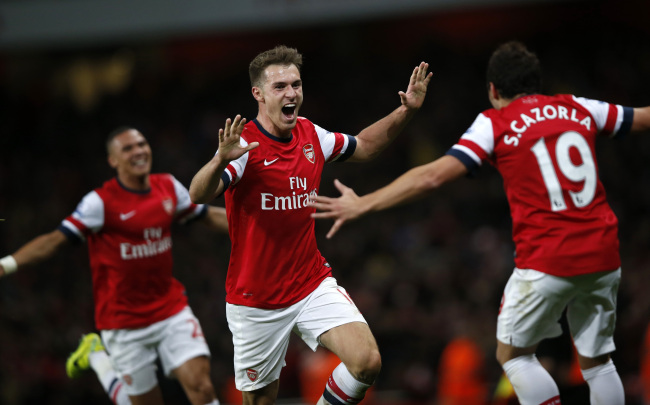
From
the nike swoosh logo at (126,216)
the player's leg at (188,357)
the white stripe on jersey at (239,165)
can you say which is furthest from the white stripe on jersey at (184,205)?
the white stripe on jersey at (239,165)

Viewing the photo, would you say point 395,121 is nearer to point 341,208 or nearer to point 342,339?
point 341,208

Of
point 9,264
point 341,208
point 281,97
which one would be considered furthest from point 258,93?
point 9,264

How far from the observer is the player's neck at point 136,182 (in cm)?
704

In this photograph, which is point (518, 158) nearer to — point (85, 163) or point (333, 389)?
point (333, 389)

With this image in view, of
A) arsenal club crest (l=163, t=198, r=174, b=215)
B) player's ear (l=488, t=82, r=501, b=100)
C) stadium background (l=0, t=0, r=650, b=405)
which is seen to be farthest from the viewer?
stadium background (l=0, t=0, r=650, b=405)

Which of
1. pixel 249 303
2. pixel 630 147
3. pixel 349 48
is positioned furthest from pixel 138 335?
pixel 349 48

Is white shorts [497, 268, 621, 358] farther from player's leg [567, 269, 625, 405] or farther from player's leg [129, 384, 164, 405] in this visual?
player's leg [129, 384, 164, 405]

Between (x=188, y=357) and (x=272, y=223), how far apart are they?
6.68ft

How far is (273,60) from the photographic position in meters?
5.31

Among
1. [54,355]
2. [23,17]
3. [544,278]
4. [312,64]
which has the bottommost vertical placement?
Answer: [54,355]

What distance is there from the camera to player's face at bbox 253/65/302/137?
5227mm

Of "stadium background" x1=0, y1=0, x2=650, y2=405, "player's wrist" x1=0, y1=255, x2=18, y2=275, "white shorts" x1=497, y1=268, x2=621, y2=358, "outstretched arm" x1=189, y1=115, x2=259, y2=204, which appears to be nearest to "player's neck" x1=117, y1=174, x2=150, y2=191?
"player's wrist" x1=0, y1=255, x2=18, y2=275

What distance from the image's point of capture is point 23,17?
15.0 meters

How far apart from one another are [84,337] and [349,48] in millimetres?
12300
